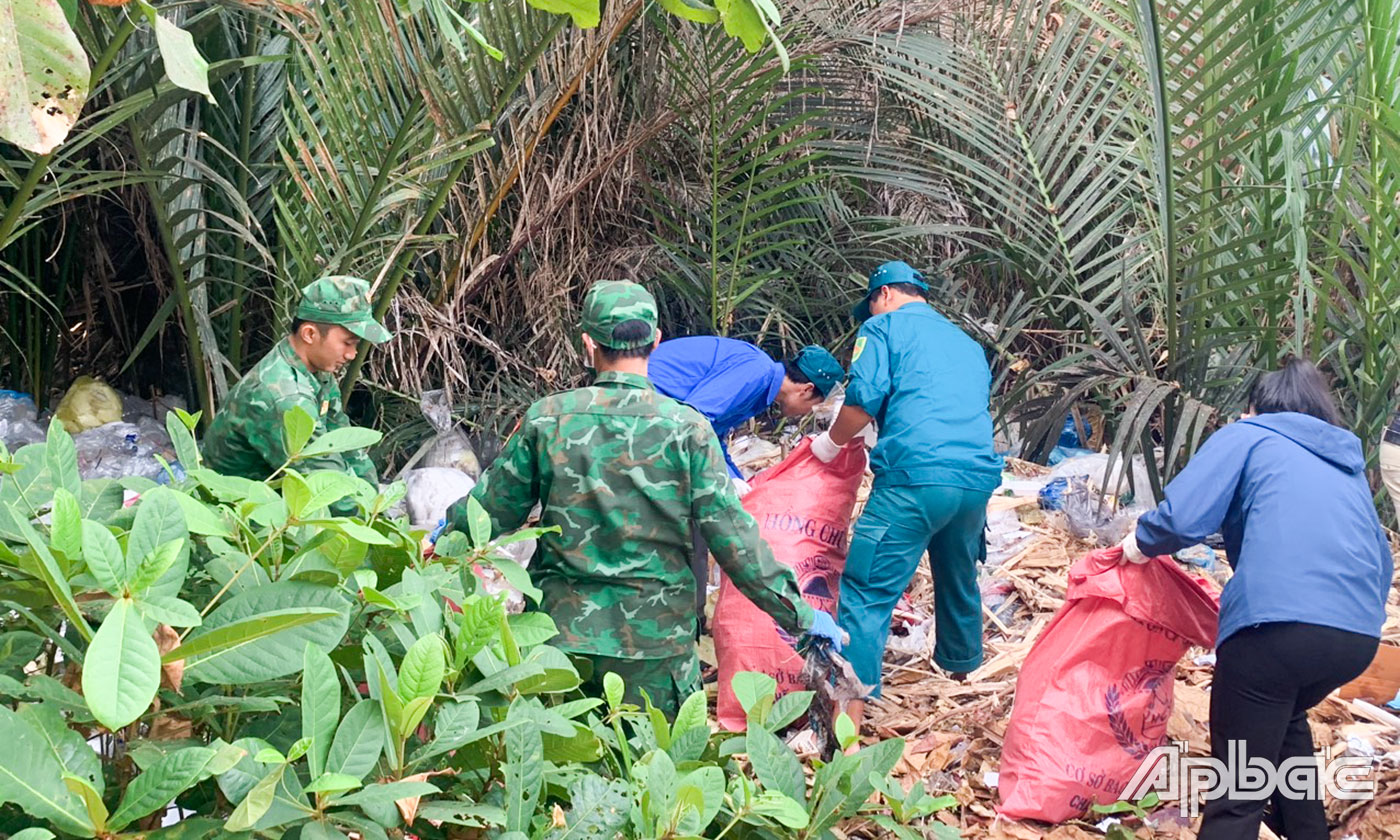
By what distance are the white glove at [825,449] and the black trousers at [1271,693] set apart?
138cm

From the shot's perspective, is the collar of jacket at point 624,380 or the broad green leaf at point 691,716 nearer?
the broad green leaf at point 691,716

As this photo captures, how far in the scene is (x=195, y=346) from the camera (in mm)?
4637

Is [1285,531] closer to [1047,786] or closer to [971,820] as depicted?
[1047,786]

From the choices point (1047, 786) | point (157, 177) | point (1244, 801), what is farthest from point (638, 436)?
point (157, 177)

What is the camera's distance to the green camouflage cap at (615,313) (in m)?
3.00

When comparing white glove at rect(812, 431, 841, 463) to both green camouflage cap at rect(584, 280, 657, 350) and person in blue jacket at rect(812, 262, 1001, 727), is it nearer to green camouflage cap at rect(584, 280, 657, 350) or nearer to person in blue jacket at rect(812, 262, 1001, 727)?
person in blue jacket at rect(812, 262, 1001, 727)

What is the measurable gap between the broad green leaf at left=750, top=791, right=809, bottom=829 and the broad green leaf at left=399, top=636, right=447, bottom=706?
47 cm

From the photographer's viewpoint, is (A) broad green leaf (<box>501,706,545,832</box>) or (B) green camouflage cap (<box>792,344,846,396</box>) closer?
(A) broad green leaf (<box>501,706,545,832</box>)

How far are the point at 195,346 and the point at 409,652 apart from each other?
3.71 m

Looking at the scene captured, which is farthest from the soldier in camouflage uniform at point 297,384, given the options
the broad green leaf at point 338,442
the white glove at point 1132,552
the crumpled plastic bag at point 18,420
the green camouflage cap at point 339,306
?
the white glove at point 1132,552

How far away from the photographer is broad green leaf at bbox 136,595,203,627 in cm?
110

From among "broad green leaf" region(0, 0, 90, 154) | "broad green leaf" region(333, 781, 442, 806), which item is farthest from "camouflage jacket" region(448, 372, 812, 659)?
"broad green leaf" region(0, 0, 90, 154)

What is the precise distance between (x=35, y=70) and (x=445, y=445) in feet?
14.4

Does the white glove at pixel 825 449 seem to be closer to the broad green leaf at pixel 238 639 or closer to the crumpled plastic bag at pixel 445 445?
the crumpled plastic bag at pixel 445 445
